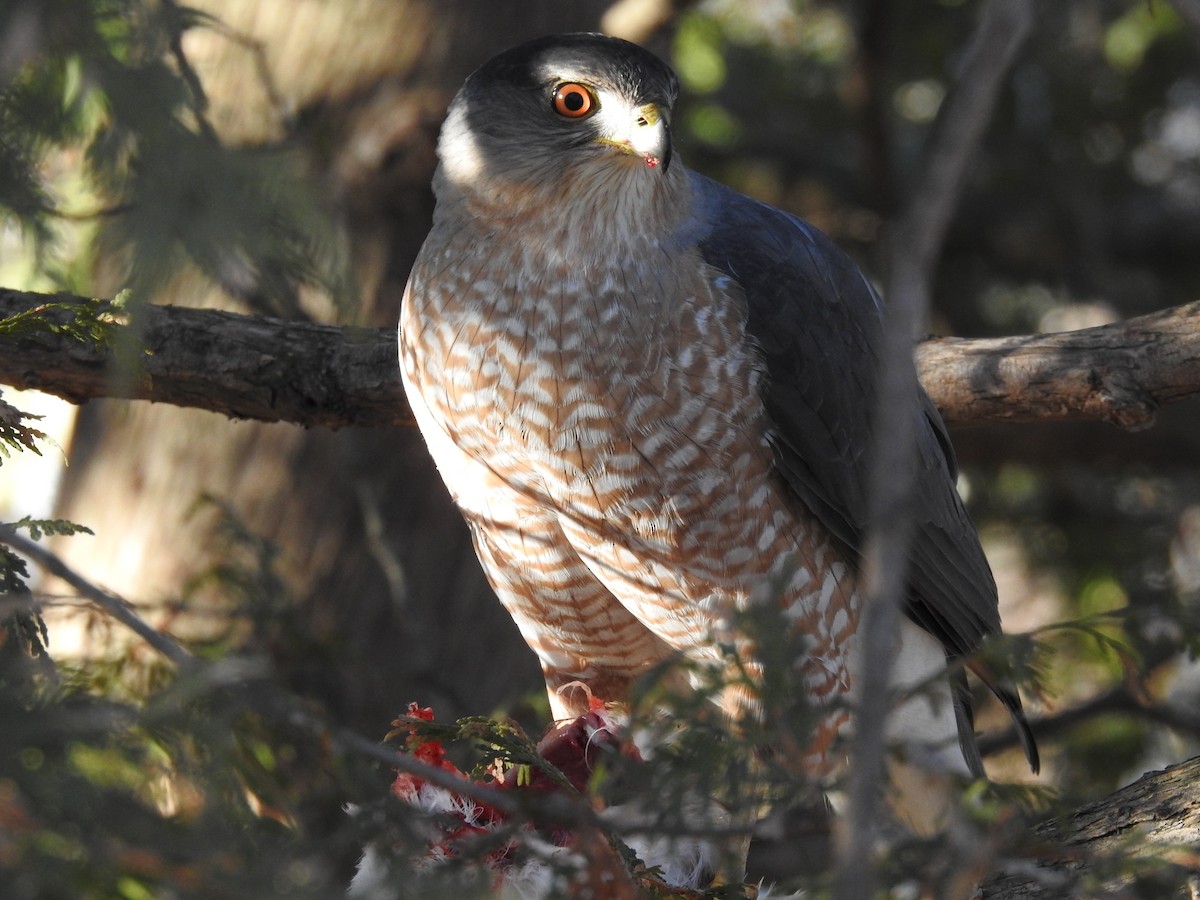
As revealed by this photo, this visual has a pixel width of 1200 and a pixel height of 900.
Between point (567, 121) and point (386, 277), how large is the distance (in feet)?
5.79

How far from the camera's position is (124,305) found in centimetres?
229

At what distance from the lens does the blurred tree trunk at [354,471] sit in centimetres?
464

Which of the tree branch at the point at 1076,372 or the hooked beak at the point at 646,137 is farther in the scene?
the tree branch at the point at 1076,372

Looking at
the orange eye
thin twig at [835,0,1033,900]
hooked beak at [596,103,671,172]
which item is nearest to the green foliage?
thin twig at [835,0,1033,900]

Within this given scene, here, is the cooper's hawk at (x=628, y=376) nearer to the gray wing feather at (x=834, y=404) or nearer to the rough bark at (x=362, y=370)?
the gray wing feather at (x=834, y=404)

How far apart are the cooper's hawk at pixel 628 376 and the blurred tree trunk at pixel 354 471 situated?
1327mm

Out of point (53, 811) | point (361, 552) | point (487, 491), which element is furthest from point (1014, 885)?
point (361, 552)

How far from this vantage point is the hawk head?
119 inches

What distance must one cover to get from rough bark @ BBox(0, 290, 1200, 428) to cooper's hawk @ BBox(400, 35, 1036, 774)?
291 millimetres

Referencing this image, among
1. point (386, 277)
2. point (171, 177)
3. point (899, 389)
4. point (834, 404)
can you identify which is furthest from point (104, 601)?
point (386, 277)

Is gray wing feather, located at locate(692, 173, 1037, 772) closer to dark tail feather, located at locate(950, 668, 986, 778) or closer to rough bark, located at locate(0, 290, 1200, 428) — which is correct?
dark tail feather, located at locate(950, 668, 986, 778)

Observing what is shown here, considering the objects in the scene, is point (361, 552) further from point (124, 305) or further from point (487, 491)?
point (124, 305)

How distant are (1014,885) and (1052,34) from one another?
456cm

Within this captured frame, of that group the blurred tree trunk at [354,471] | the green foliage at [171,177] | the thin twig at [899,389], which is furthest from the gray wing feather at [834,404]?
the thin twig at [899,389]
